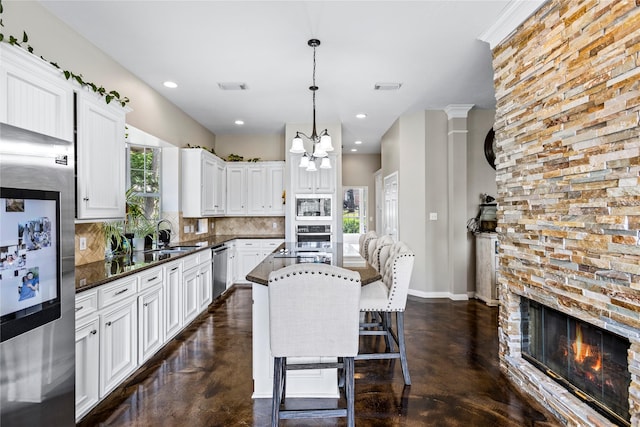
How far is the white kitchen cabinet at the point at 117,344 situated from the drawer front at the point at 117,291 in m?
0.05

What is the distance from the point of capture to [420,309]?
14.8ft

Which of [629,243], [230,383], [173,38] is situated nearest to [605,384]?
[629,243]

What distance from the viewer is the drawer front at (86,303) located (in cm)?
198

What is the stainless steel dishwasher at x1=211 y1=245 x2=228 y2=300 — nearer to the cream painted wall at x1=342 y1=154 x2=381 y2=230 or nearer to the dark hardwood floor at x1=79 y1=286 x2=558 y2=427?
the dark hardwood floor at x1=79 y1=286 x2=558 y2=427

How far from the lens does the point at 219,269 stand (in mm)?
4922

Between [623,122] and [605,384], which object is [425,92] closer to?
[623,122]

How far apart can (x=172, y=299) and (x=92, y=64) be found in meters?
2.32

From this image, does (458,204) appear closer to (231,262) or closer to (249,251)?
(249,251)

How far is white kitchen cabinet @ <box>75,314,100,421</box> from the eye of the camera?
2.02 m

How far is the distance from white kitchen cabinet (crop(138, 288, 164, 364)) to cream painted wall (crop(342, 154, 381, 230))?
20.4 feet

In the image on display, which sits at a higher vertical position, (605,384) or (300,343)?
(300,343)

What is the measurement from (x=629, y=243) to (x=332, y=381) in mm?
1918

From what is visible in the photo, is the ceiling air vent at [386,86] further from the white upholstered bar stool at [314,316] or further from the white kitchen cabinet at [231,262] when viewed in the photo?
the white kitchen cabinet at [231,262]

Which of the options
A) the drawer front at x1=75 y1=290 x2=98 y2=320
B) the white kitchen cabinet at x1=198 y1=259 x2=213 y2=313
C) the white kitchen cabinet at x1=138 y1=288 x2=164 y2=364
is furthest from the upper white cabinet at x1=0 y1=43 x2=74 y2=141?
the white kitchen cabinet at x1=198 y1=259 x2=213 y2=313
